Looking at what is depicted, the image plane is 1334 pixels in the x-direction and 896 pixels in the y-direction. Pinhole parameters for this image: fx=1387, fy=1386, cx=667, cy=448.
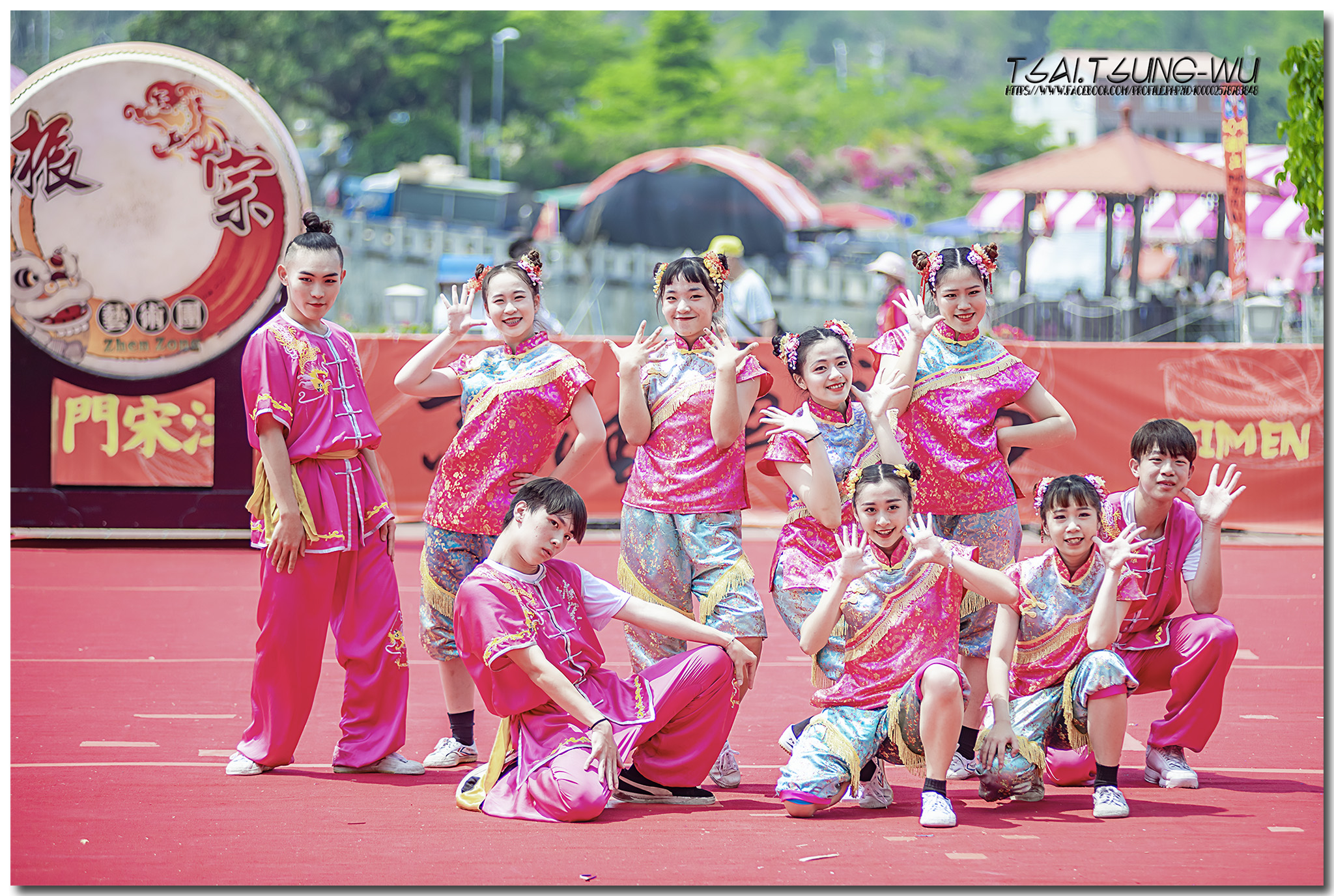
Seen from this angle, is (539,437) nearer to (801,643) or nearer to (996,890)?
(801,643)

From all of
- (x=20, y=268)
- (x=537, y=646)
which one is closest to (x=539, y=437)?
(x=537, y=646)

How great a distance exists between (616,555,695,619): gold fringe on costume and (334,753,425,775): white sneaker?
0.84m

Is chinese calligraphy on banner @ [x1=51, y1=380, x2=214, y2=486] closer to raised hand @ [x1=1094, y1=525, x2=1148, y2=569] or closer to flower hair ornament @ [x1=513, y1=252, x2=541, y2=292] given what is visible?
flower hair ornament @ [x1=513, y1=252, x2=541, y2=292]

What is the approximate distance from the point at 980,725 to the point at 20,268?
658 centimetres

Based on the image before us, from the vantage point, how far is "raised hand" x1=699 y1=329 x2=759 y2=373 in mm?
4188

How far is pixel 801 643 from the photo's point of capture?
3.94 meters

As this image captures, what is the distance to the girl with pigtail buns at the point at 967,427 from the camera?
430 cm

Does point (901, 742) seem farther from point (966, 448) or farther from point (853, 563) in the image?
point (966, 448)

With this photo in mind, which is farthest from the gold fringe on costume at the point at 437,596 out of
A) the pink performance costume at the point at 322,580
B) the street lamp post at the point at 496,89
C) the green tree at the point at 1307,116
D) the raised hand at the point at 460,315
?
the street lamp post at the point at 496,89

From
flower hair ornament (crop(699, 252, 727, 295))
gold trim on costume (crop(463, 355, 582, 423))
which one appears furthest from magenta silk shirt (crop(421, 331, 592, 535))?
flower hair ornament (crop(699, 252, 727, 295))

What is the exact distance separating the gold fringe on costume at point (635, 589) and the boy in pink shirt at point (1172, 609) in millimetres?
1219

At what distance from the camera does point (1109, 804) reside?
3777 mm

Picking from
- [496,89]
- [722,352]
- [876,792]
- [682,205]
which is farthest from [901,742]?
[496,89]

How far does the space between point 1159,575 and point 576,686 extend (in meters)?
1.85
